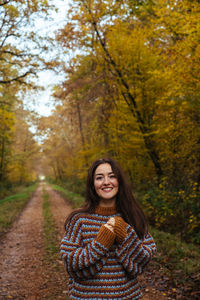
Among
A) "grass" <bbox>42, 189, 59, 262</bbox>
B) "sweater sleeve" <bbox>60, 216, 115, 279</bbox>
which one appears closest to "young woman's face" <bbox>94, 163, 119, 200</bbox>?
"sweater sleeve" <bbox>60, 216, 115, 279</bbox>

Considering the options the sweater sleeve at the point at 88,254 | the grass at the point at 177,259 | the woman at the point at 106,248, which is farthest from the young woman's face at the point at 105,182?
the grass at the point at 177,259

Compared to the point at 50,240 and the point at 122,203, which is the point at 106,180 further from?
the point at 50,240

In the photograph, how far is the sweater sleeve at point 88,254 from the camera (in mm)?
1682

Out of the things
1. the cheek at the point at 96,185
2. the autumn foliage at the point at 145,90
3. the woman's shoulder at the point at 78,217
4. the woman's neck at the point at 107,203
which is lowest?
the woman's shoulder at the point at 78,217

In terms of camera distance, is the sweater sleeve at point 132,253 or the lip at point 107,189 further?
the lip at point 107,189

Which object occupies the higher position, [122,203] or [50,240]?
[122,203]

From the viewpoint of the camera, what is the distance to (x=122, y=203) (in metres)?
2.05

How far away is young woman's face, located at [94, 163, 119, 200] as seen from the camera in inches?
79.0

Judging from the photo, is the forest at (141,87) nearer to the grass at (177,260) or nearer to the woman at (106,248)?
the grass at (177,260)

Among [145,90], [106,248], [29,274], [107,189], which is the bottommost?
[29,274]

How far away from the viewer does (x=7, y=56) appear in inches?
438

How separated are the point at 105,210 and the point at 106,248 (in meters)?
0.37

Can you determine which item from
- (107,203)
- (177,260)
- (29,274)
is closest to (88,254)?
(107,203)

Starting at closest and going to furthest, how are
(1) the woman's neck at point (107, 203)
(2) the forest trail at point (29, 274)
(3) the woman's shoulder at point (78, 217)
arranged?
(3) the woman's shoulder at point (78, 217) < (1) the woman's neck at point (107, 203) < (2) the forest trail at point (29, 274)
